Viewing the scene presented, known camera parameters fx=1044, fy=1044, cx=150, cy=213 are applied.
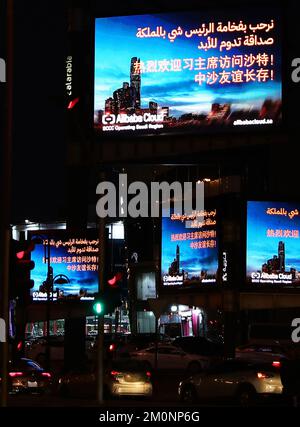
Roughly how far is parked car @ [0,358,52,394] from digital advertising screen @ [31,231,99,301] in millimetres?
30446

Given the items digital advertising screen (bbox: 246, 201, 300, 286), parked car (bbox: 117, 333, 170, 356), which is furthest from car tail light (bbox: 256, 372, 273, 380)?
digital advertising screen (bbox: 246, 201, 300, 286)

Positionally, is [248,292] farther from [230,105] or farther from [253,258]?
[230,105]

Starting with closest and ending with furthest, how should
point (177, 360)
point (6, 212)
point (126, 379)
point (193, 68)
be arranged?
point (6, 212) < point (193, 68) < point (126, 379) < point (177, 360)

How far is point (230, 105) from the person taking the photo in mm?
35469

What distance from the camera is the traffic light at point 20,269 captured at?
22.0m

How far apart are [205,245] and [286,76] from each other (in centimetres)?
2564

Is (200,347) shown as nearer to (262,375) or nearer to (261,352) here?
(261,352)

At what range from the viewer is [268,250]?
6038 centimetres

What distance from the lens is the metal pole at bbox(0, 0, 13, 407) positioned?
2147 centimetres

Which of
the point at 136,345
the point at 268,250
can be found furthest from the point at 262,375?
the point at 268,250

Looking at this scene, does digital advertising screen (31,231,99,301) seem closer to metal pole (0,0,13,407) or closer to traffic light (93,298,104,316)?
traffic light (93,298,104,316)

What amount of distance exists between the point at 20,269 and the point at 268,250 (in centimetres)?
3940

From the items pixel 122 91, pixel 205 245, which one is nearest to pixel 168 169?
pixel 205 245

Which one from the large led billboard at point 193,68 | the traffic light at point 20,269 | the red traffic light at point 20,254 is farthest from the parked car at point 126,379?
the red traffic light at point 20,254
